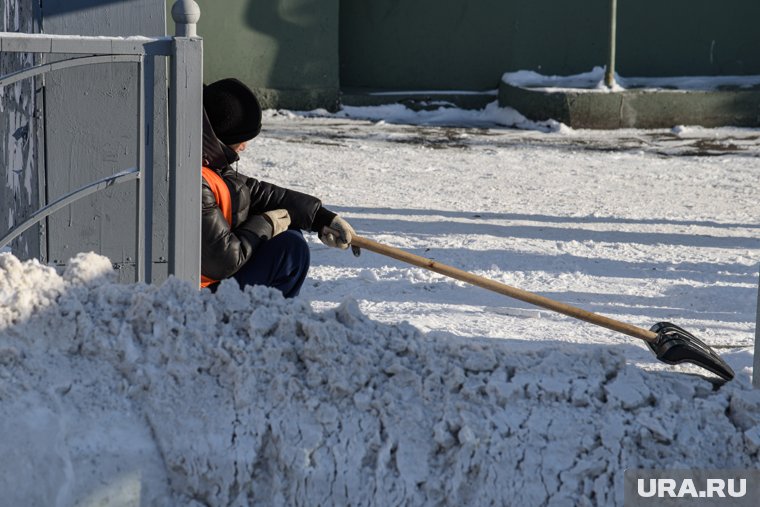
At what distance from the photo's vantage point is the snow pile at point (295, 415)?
2.90 meters

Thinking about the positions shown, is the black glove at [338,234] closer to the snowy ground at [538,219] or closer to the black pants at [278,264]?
the black pants at [278,264]

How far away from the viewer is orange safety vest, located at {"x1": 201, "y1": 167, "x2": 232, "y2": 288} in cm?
400

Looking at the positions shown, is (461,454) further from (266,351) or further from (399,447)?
(266,351)

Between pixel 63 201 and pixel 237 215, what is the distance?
99 cm

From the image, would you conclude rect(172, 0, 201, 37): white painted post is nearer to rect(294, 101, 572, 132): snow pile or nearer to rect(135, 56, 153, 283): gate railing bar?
rect(135, 56, 153, 283): gate railing bar

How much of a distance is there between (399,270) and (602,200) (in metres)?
2.27

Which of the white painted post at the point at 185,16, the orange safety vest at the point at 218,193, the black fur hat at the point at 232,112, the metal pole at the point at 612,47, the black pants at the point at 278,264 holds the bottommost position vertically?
the black pants at the point at 278,264

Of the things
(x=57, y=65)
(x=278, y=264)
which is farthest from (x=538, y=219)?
(x=57, y=65)

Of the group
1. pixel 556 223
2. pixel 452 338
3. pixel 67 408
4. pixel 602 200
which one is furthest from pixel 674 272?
pixel 67 408

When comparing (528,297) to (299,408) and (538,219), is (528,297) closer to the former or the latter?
(299,408)

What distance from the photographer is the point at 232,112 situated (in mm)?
4062

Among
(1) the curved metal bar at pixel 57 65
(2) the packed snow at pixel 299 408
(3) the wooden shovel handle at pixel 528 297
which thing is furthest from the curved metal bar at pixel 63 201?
(3) the wooden shovel handle at pixel 528 297

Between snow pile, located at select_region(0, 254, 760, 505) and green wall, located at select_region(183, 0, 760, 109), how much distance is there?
7904mm

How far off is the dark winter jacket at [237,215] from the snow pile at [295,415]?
80 cm
